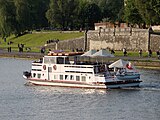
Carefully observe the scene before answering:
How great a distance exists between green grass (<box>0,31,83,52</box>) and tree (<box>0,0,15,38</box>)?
2467 millimetres

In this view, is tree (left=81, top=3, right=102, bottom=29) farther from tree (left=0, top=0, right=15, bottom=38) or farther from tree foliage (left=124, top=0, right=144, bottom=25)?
tree foliage (left=124, top=0, right=144, bottom=25)

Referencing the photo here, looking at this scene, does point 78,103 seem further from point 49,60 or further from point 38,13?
point 38,13

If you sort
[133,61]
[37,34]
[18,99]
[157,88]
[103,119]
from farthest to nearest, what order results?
1. [37,34]
2. [133,61]
3. [157,88]
4. [18,99]
5. [103,119]

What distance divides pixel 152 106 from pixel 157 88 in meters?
9.53

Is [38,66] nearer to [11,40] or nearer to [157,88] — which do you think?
[157,88]

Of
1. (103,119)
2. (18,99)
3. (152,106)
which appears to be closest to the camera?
(103,119)

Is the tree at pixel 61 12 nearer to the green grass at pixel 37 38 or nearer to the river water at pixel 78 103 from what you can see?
the green grass at pixel 37 38

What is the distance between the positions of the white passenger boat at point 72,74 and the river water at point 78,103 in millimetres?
934

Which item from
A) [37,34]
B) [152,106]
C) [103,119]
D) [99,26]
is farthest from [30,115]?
[37,34]

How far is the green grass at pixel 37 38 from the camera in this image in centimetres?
12156

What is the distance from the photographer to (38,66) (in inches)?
2702

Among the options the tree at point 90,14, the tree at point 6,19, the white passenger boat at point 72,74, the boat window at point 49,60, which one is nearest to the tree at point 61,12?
the tree at point 90,14

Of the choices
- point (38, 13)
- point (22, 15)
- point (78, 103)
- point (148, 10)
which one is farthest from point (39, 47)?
point (78, 103)

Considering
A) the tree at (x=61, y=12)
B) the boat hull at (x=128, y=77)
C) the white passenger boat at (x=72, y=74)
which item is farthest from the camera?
the tree at (x=61, y=12)
